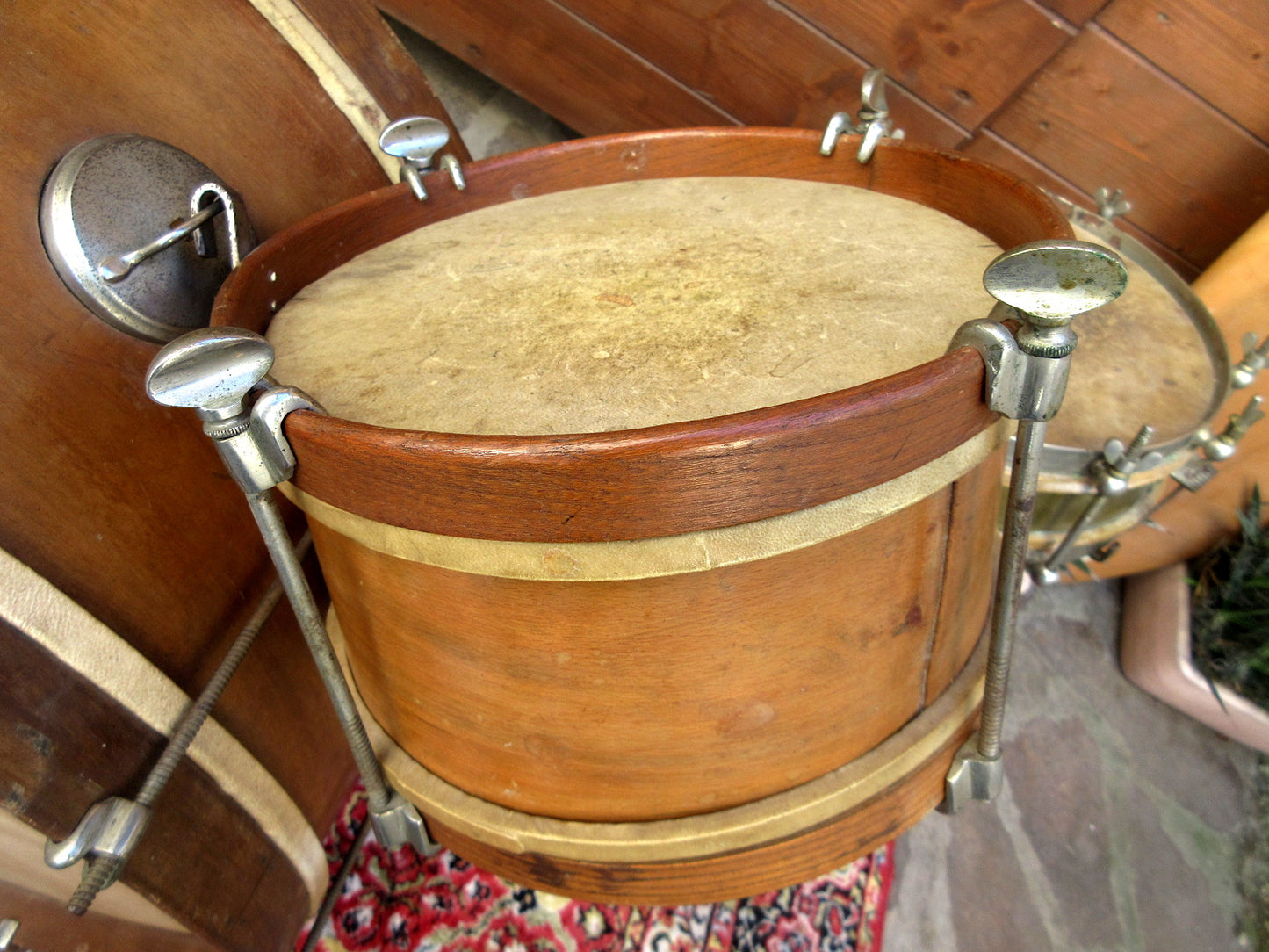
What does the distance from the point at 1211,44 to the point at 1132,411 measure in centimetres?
86

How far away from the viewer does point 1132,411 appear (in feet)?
3.73

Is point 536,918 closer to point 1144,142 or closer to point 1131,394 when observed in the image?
point 1131,394

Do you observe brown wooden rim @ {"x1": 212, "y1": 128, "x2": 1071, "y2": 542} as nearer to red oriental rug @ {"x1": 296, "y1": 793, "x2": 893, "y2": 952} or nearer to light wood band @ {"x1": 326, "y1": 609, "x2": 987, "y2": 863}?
light wood band @ {"x1": 326, "y1": 609, "x2": 987, "y2": 863}

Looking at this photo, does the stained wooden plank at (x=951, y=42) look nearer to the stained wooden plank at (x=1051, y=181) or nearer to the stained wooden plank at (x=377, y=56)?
the stained wooden plank at (x=1051, y=181)

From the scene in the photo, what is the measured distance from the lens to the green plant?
1.61m

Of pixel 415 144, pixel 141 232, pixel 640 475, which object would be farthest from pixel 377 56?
pixel 640 475

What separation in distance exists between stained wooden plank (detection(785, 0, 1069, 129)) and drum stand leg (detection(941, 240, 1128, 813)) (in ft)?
3.86

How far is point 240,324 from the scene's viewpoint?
0.75m

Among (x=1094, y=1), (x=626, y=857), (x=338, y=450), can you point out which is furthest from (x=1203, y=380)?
(x=338, y=450)

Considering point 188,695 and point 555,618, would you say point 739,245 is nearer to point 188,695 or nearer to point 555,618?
point 555,618

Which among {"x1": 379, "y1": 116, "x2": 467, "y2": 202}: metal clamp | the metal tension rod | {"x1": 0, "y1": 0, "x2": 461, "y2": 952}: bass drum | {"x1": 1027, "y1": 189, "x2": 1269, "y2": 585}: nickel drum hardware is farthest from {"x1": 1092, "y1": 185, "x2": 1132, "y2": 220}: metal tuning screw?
the metal tension rod

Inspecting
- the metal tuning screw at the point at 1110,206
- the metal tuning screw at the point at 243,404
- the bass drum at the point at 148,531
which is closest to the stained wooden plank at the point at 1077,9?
the metal tuning screw at the point at 1110,206

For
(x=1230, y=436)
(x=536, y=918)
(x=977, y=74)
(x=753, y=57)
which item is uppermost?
(x=753, y=57)

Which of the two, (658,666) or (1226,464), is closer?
(658,666)
